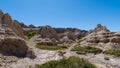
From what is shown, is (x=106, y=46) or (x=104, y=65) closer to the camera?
(x=104, y=65)

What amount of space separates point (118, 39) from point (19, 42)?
2146 centimetres

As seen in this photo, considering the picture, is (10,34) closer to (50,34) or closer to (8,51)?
(8,51)

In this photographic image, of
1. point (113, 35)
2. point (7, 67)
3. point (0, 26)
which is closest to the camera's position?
point (7, 67)

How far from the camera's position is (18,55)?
23.6 meters

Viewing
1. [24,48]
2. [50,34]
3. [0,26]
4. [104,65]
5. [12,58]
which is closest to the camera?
[12,58]

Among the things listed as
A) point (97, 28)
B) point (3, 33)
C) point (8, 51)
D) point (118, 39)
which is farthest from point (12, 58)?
point (97, 28)

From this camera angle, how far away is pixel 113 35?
4047 cm

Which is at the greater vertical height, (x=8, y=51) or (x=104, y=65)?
(x=8, y=51)

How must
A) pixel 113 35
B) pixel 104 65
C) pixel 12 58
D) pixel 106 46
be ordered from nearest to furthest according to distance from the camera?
pixel 12 58 < pixel 104 65 < pixel 106 46 < pixel 113 35

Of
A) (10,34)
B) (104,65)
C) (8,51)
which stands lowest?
(104,65)

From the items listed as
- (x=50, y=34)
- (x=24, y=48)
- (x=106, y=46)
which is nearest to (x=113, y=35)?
(x=106, y=46)

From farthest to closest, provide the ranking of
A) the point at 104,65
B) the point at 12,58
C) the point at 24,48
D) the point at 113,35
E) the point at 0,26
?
the point at 113,35 → the point at 0,26 → the point at 24,48 → the point at 104,65 → the point at 12,58

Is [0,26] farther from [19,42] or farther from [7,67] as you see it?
[7,67]

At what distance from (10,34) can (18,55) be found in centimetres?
294
